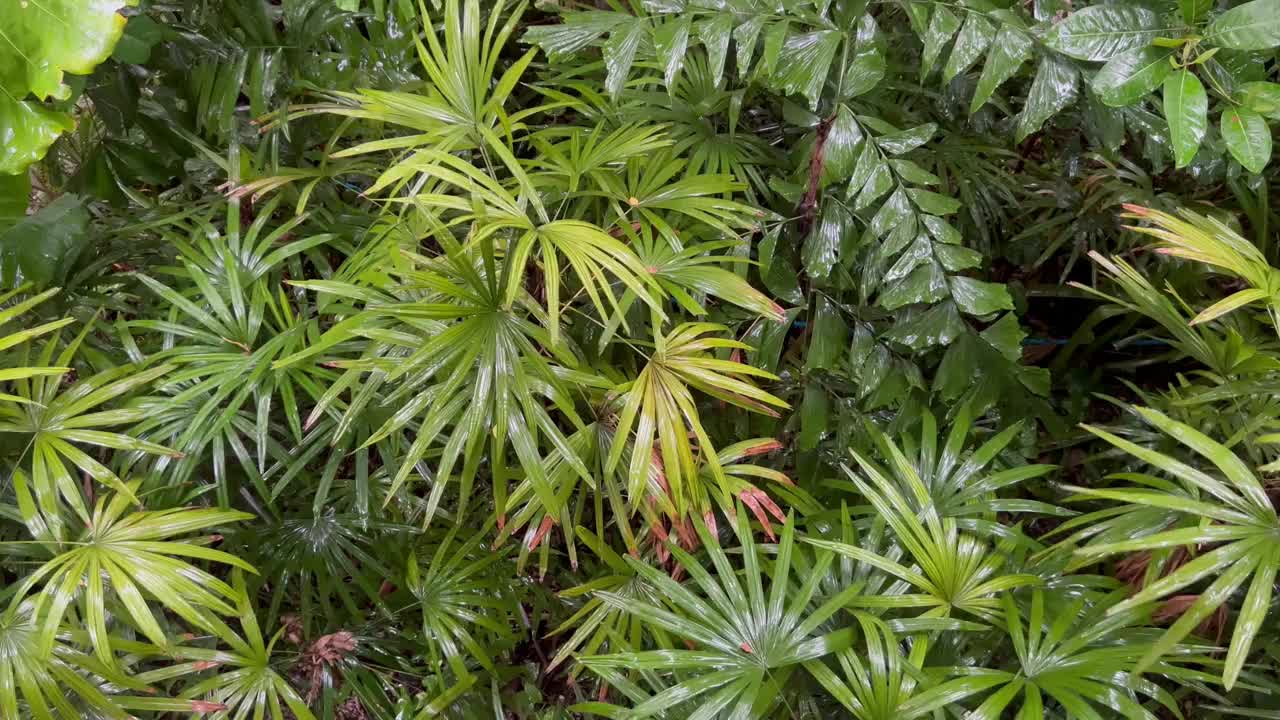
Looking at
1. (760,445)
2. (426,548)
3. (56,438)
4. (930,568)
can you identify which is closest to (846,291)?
(760,445)

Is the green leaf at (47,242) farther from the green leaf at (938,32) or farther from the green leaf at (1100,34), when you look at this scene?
the green leaf at (1100,34)

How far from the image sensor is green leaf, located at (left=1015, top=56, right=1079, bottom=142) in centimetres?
92

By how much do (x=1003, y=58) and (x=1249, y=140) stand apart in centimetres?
27

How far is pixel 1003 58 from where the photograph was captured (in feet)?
2.95

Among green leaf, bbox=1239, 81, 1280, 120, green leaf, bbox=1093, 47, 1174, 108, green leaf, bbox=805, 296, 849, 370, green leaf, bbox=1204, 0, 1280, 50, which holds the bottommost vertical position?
green leaf, bbox=805, 296, 849, 370

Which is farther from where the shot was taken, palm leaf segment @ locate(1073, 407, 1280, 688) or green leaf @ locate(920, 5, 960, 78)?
green leaf @ locate(920, 5, 960, 78)

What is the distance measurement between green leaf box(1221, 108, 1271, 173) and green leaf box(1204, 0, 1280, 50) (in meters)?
0.08

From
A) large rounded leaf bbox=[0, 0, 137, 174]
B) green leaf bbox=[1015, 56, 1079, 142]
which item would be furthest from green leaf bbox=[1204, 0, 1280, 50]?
large rounded leaf bbox=[0, 0, 137, 174]

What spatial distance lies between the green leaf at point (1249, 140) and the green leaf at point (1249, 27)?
0.26 ft

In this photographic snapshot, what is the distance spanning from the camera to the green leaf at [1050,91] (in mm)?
924

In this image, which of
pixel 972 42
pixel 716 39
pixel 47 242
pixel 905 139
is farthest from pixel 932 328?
pixel 47 242

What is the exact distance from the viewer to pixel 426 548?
1.25m

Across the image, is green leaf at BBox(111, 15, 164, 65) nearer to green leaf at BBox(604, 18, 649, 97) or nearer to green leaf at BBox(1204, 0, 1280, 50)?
green leaf at BBox(604, 18, 649, 97)

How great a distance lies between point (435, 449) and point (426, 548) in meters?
0.24
